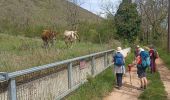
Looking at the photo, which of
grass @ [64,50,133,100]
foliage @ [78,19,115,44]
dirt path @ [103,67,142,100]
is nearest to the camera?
grass @ [64,50,133,100]

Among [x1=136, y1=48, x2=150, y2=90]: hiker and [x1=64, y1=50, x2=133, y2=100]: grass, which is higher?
[x1=136, y1=48, x2=150, y2=90]: hiker

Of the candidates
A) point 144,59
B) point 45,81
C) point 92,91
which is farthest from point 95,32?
point 45,81

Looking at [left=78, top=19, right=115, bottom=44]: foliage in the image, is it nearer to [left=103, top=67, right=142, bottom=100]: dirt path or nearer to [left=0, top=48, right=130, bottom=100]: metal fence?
[left=103, top=67, right=142, bottom=100]: dirt path

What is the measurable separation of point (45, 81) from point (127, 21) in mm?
48005

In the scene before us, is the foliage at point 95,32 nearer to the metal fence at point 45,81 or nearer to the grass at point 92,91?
the grass at point 92,91

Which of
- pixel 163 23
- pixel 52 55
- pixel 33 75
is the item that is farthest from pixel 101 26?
pixel 163 23

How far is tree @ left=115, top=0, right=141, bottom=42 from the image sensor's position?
177ft

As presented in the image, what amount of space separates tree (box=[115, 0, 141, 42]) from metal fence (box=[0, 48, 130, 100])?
39.1 m

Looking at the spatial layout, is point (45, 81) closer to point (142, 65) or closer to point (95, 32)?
point (142, 65)

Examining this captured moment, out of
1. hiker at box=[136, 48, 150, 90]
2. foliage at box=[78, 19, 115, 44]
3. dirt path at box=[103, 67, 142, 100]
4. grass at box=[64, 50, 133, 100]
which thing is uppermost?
foliage at box=[78, 19, 115, 44]

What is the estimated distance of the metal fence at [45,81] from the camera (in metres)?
7.62

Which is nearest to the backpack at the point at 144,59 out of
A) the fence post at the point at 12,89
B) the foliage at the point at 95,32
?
the fence post at the point at 12,89

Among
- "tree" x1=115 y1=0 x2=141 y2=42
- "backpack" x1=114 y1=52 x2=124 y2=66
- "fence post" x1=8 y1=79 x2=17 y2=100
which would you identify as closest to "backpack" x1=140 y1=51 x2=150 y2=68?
"backpack" x1=114 y1=52 x2=124 y2=66

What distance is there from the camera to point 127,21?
57.2 m
